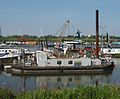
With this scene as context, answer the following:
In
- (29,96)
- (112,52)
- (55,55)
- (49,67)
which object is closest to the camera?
(29,96)

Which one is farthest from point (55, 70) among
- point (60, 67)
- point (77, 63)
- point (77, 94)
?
point (77, 94)

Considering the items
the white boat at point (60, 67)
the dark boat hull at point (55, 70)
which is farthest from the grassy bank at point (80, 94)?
the white boat at point (60, 67)

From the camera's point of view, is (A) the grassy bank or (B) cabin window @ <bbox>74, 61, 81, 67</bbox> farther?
(B) cabin window @ <bbox>74, 61, 81, 67</bbox>

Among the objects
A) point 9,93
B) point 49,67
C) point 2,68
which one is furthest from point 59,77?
point 9,93

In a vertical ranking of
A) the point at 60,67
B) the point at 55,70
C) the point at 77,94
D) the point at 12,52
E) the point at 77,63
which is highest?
the point at 12,52

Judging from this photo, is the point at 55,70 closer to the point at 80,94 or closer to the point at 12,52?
the point at 12,52

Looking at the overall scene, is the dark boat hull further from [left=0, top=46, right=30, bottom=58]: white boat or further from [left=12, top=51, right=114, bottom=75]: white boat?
[left=0, top=46, right=30, bottom=58]: white boat

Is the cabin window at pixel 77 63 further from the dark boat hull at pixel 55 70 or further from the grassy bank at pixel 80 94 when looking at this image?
the grassy bank at pixel 80 94

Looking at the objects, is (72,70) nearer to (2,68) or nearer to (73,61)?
(73,61)

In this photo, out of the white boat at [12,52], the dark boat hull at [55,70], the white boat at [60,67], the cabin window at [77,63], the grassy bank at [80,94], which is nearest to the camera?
the grassy bank at [80,94]

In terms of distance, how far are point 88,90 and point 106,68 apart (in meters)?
36.0

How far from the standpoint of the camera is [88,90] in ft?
55.9

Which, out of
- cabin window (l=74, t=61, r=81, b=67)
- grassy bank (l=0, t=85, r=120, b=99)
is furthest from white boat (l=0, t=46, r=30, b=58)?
grassy bank (l=0, t=85, r=120, b=99)

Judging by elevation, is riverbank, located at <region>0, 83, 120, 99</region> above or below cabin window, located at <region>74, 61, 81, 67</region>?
below
